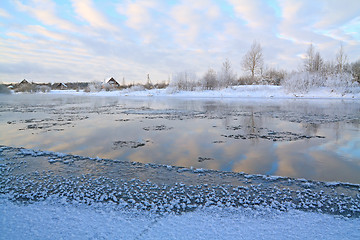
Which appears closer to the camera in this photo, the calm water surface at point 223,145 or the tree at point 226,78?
the calm water surface at point 223,145

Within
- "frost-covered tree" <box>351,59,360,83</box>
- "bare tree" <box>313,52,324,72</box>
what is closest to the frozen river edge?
"frost-covered tree" <box>351,59,360,83</box>

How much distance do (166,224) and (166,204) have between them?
619mm

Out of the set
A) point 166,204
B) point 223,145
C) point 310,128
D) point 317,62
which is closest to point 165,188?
point 166,204

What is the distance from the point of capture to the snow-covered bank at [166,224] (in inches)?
120

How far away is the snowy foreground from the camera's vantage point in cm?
314

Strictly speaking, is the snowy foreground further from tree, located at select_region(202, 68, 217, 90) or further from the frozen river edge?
tree, located at select_region(202, 68, 217, 90)

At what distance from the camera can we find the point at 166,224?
3.30 metres

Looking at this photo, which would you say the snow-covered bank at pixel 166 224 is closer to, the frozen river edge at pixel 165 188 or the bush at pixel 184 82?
the frozen river edge at pixel 165 188

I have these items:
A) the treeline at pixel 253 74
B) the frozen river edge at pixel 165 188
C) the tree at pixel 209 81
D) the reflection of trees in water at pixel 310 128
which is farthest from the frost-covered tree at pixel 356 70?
the frozen river edge at pixel 165 188

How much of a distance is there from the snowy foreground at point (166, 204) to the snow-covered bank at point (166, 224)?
13mm

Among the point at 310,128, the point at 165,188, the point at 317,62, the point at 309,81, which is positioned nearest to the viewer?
the point at 165,188

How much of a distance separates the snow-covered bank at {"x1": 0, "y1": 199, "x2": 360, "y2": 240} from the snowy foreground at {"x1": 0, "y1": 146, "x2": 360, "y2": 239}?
0.04 ft

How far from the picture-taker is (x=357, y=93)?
119 feet

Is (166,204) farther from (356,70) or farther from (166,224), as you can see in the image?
(356,70)
